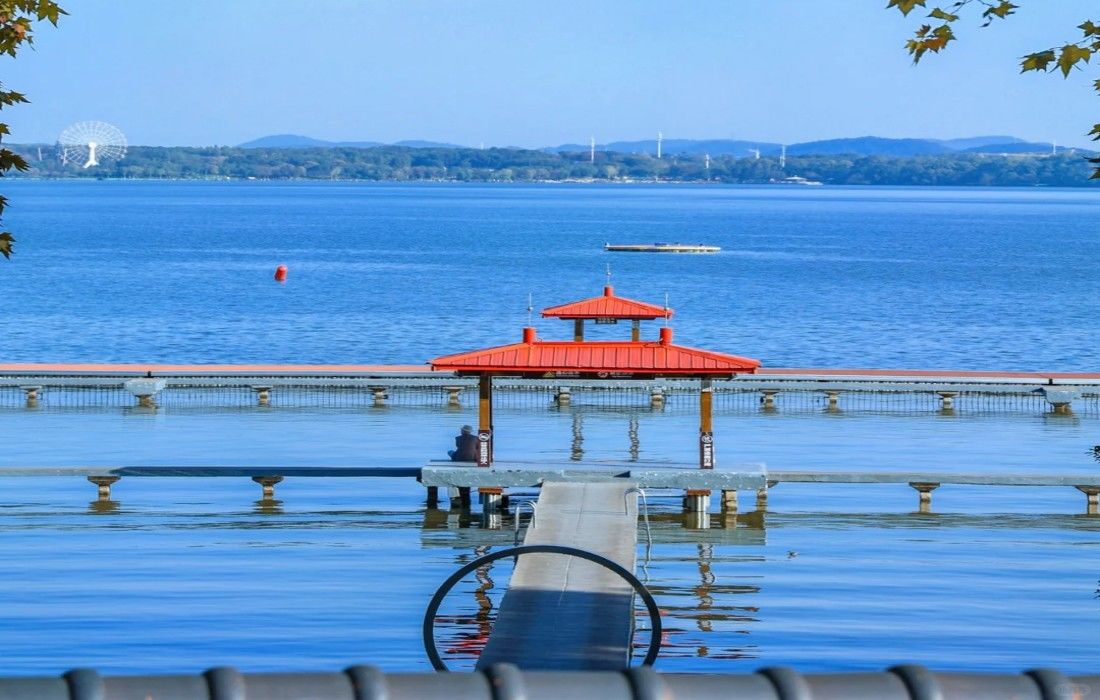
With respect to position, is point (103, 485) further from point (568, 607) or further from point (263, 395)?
point (568, 607)

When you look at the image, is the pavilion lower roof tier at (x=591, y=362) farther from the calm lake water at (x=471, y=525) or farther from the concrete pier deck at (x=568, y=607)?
the concrete pier deck at (x=568, y=607)

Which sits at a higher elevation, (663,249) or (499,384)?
(499,384)

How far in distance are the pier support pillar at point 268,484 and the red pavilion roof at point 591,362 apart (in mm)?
3131

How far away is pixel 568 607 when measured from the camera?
12977 mm

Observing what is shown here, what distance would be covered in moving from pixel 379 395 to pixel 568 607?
2213 centimetres

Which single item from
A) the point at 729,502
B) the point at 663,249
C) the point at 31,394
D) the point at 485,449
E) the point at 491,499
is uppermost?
the point at 485,449

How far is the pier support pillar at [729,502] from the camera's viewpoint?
2222 cm

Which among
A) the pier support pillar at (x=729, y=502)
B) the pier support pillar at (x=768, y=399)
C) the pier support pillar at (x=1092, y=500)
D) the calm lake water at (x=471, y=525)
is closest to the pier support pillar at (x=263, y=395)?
the calm lake water at (x=471, y=525)

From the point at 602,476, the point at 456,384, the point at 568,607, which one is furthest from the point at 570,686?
the point at 456,384

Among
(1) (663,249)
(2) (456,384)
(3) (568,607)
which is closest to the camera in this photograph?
(3) (568,607)

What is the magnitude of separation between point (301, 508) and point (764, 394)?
14895 millimetres

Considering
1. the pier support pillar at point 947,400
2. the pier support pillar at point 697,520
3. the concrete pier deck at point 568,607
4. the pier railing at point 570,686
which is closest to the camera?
the pier railing at point 570,686

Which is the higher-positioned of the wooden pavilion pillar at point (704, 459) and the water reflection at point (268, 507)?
the wooden pavilion pillar at point (704, 459)

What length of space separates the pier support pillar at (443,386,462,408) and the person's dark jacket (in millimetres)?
12028
